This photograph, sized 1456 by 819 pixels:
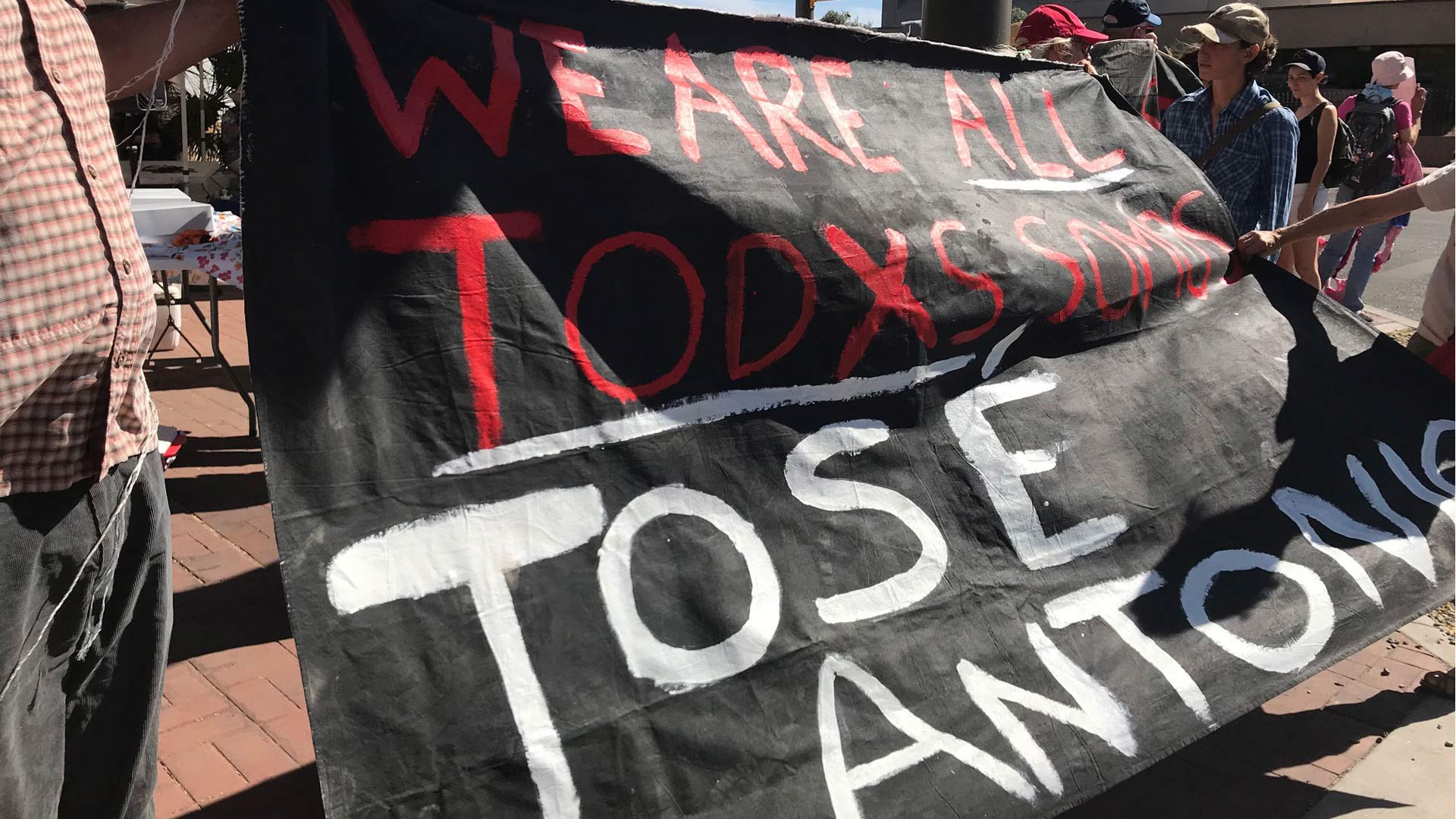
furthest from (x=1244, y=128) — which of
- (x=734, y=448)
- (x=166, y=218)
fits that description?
(x=166, y=218)

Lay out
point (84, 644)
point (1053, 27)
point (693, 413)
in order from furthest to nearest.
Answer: point (1053, 27) → point (693, 413) → point (84, 644)

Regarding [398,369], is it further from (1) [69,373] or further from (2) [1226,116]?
(2) [1226,116]

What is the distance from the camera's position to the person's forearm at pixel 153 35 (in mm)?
1832

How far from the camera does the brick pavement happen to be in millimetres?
2666

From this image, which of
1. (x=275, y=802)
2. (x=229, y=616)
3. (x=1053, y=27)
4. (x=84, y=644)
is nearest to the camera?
(x=84, y=644)

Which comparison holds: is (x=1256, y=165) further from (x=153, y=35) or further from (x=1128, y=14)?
(x=153, y=35)

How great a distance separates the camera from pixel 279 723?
2877 millimetres

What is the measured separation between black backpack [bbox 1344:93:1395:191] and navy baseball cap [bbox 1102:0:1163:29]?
A: 3.44 metres

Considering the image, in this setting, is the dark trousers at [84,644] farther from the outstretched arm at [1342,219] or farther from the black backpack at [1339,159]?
the black backpack at [1339,159]

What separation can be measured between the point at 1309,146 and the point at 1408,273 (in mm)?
5933

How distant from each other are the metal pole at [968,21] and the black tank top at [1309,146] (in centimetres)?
278

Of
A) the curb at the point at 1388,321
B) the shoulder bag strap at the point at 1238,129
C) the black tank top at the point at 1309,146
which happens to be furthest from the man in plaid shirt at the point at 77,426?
the curb at the point at 1388,321

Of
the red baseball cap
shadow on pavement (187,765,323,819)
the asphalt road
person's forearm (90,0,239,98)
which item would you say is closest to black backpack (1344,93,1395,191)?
the asphalt road

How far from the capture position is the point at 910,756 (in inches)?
80.5
